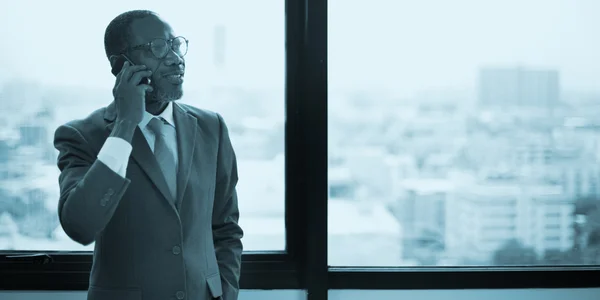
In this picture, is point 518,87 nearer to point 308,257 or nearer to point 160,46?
point 308,257

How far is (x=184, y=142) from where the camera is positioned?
160 centimetres

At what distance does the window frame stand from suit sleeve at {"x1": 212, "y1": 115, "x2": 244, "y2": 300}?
1.80ft

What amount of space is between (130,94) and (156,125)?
151 mm

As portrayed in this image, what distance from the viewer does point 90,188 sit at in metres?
1.35

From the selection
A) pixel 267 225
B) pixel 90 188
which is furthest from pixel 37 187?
pixel 90 188

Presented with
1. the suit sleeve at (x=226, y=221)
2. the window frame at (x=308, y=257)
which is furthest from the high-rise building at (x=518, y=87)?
the suit sleeve at (x=226, y=221)

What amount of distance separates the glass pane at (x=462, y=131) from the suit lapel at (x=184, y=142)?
30.9 inches

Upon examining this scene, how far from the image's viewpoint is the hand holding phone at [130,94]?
4.76ft

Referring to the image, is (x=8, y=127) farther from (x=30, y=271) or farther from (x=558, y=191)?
(x=558, y=191)

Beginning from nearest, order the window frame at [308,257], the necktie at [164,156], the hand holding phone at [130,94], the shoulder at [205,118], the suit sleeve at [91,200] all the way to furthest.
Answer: the suit sleeve at [91,200]
the hand holding phone at [130,94]
the necktie at [164,156]
the shoulder at [205,118]
the window frame at [308,257]

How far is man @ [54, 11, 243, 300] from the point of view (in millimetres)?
1498

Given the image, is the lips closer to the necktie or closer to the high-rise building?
the necktie

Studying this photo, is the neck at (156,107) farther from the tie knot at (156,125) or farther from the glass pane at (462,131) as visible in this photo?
the glass pane at (462,131)

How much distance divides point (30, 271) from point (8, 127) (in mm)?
535
